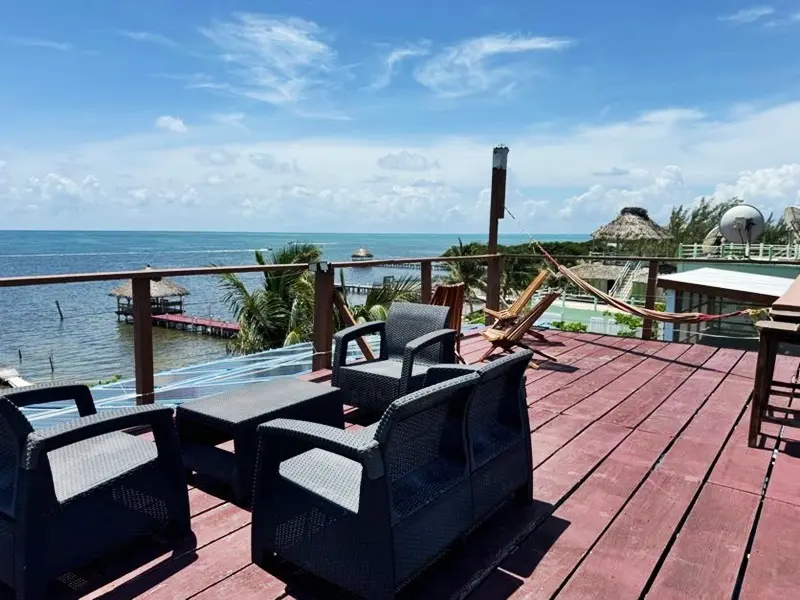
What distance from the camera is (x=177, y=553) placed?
175 cm

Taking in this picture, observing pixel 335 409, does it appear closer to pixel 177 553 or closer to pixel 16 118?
pixel 177 553

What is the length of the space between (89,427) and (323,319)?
8.43 ft

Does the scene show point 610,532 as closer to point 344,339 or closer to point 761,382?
point 761,382

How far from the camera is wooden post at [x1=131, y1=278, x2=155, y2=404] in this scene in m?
2.79

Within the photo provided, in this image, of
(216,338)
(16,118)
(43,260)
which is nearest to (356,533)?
(216,338)

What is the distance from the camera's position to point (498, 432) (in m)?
1.94

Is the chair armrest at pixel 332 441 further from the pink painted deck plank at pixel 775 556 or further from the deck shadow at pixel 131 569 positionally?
the pink painted deck plank at pixel 775 556

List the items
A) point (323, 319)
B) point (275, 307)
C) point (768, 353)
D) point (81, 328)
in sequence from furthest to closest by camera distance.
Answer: point (81, 328), point (275, 307), point (323, 319), point (768, 353)

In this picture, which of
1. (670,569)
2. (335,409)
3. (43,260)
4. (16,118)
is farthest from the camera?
(43,260)

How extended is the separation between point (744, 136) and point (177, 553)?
13.2 m

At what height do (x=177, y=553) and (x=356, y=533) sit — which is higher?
(x=356, y=533)

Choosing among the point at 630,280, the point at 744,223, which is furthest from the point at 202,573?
the point at 630,280

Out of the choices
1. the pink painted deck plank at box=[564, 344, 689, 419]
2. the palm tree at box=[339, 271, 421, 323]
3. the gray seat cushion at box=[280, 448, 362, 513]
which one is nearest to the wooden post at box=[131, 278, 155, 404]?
the gray seat cushion at box=[280, 448, 362, 513]

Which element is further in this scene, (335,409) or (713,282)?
(713,282)
